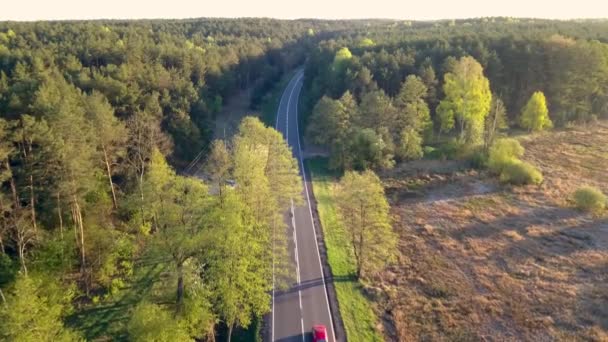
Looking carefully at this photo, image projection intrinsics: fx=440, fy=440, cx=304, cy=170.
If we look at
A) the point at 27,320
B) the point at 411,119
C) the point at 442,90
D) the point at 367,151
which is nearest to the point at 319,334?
the point at 27,320

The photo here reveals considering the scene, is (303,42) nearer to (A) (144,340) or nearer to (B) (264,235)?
(B) (264,235)

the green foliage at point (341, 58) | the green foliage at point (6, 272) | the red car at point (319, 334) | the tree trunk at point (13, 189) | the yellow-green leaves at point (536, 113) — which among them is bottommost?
the red car at point (319, 334)

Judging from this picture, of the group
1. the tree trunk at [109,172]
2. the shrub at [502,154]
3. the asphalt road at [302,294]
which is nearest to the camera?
the asphalt road at [302,294]

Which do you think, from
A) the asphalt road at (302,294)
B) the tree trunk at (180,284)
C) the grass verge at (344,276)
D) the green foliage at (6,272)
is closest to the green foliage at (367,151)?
the grass verge at (344,276)

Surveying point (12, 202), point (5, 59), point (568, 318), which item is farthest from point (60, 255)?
point (5, 59)

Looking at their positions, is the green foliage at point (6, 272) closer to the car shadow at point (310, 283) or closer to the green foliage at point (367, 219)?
the car shadow at point (310, 283)

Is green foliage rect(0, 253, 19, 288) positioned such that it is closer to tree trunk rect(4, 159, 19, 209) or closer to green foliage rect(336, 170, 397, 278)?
tree trunk rect(4, 159, 19, 209)

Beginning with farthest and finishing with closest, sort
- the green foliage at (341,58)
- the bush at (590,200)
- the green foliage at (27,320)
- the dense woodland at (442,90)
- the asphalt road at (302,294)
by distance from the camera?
the green foliage at (341,58)
the dense woodland at (442,90)
the bush at (590,200)
the asphalt road at (302,294)
the green foliage at (27,320)

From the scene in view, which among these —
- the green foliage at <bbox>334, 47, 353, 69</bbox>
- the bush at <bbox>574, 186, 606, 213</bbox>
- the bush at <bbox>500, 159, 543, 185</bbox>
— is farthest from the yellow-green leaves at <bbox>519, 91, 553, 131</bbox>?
the green foliage at <bbox>334, 47, 353, 69</bbox>
